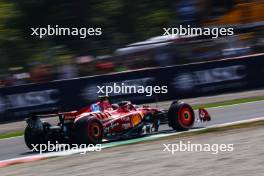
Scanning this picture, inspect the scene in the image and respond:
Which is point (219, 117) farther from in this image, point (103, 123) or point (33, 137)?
point (33, 137)

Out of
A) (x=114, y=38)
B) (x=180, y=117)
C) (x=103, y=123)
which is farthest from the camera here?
(x=114, y=38)

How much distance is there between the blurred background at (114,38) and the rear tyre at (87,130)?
9.87 m

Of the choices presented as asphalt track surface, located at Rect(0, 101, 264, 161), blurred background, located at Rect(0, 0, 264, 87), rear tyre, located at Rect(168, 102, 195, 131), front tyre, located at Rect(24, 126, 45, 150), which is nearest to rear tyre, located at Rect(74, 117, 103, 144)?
front tyre, located at Rect(24, 126, 45, 150)

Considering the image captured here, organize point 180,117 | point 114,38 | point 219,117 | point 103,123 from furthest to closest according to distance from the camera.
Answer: point 114,38 < point 219,117 < point 180,117 < point 103,123

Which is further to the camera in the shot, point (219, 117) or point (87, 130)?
point (219, 117)

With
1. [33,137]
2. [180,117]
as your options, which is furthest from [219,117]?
[33,137]

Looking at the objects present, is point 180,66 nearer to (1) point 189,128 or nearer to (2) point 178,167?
(1) point 189,128

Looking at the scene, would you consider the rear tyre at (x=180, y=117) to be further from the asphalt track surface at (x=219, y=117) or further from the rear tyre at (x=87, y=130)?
the rear tyre at (x=87, y=130)

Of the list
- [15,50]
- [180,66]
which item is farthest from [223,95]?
[15,50]

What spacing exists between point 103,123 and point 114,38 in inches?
963

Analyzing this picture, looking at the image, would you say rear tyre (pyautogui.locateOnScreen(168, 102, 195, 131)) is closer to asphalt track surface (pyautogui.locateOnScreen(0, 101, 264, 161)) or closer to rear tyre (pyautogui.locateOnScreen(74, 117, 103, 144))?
asphalt track surface (pyautogui.locateOnScreen(0, 101, 264, 161))

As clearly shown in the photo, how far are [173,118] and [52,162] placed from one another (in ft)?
10.3

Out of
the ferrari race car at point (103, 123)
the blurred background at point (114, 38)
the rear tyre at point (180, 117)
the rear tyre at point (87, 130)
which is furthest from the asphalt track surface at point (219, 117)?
the blurred background at point (114, 38)

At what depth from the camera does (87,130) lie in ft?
34.4
